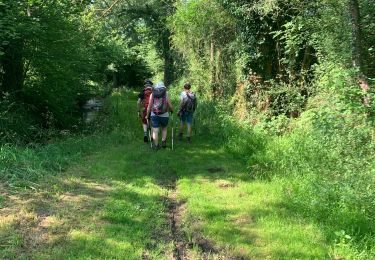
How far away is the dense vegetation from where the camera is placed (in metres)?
6.83

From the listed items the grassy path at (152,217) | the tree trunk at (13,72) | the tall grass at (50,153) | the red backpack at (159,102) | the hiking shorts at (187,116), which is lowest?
the grassy path at (152,217)

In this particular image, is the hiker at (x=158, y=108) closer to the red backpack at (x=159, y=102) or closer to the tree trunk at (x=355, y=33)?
the red backpack at (x=159, y=102)

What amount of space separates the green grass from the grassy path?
13 millimetres

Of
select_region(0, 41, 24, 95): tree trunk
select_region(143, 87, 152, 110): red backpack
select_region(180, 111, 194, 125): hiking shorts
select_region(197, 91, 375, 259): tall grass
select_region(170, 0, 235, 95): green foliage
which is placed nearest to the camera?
select_region(197, 91, 375, 259): tall grass

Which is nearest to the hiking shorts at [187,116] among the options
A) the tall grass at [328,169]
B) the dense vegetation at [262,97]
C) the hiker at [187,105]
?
the hiker at [187,105]

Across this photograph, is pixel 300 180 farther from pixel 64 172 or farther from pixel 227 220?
pixel 64 172

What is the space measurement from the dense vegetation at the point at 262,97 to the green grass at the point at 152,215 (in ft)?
0.91

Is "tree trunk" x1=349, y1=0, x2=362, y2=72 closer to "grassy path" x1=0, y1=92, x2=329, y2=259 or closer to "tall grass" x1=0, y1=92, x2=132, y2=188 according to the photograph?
"grassy path" x1=0, y1=92, x2=329, y2=259

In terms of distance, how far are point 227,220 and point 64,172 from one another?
12.5 feet

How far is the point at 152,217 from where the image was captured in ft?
21.4

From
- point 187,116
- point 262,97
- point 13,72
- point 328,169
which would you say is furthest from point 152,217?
point 13,72

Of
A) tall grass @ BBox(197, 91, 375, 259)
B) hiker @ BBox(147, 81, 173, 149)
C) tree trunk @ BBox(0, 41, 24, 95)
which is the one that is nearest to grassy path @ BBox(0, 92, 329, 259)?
tall grass @ BBox(197, 91, 375, 259)

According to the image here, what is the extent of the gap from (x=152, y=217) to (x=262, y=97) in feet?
23.7

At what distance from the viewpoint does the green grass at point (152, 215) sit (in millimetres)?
5398
